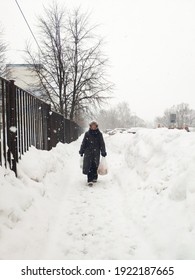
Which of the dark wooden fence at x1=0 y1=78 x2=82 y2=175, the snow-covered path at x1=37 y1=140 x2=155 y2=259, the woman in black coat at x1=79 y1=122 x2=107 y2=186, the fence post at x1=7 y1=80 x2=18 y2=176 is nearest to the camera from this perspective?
the snow-covered path at x1=37 y1=140 x2=155 y2=259

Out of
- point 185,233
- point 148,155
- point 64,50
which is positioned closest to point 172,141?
point 148,155

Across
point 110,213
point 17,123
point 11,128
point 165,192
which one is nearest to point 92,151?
point 17,123

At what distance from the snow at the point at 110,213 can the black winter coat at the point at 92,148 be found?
1190mm

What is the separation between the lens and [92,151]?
777 centimetres

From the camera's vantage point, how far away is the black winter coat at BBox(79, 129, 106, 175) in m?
7.70

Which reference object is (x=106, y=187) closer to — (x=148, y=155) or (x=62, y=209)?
(x=148, y=155)

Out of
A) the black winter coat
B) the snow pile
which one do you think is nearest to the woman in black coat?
the black winter coat

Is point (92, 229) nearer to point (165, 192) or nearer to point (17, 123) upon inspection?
point (165, 192)

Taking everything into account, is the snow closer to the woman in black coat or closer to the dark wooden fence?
the dark wooden fence

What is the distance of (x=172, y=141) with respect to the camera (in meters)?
5.99

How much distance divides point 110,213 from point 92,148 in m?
2.91

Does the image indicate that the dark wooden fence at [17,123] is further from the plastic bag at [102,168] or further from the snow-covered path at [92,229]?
the plastic bag at [102,168]

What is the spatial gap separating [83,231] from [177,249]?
145 cm

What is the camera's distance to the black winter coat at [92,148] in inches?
303
